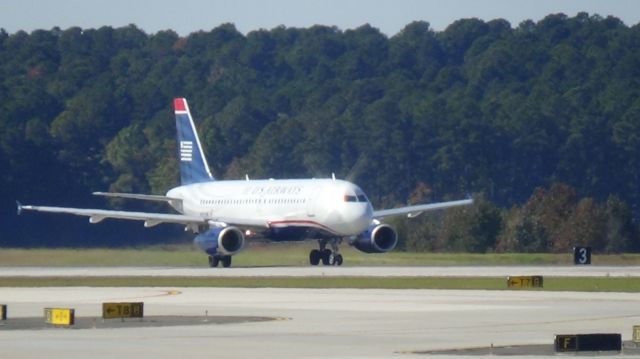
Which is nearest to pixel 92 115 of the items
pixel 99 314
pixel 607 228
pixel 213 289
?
pixel 607 228

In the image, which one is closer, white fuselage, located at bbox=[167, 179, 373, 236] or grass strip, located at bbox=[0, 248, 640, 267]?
white fuselage, located at bbox=[167, 179, 373, 236]

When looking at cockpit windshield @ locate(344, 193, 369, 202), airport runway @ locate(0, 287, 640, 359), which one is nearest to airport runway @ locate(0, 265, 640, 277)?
cockpit windshield @ locate(344, 193, 369, 202)

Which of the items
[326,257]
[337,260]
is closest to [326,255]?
[326,257]

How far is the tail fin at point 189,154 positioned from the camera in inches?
2970

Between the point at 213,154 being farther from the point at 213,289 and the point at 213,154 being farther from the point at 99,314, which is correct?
the point at 99,314

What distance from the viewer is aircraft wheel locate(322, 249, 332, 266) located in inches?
2623

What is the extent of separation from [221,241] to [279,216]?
10.6 ft

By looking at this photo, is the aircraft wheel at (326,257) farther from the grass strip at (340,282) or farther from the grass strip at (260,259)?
the grass strip at (340,282)

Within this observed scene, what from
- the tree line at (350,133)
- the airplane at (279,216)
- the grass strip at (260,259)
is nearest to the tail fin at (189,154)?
the airplane at (279,216)

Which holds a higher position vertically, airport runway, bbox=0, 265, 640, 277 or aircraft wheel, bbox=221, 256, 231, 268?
aircraft wheel, bbox=221, 256, 231, 268

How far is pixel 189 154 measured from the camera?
76000mm

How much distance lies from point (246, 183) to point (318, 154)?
71.1m

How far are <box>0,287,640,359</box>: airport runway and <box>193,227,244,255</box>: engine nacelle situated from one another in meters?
20.7

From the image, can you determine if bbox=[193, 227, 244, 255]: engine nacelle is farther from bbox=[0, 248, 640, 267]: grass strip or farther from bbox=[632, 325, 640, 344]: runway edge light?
bbox=[632, 325, 640, 344]: runway edge light
